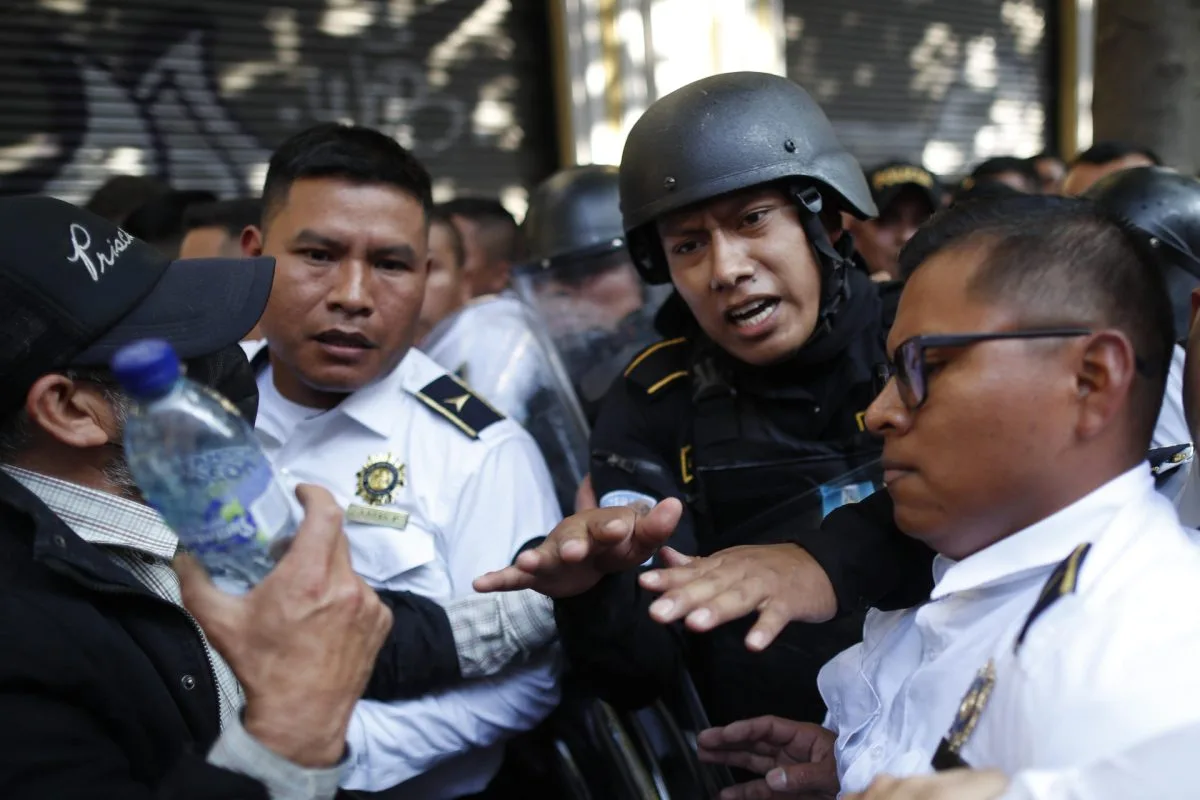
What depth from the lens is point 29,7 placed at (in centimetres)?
549

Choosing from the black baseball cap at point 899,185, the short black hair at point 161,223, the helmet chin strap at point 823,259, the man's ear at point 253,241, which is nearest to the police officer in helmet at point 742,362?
the helmet chin strap at point 823,259

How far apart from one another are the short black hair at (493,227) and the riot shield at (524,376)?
1376mm

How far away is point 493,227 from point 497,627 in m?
2.98

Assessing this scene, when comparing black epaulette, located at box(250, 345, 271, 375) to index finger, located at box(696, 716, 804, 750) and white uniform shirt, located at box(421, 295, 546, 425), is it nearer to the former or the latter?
white uniform shirt, located at box(421, 295, 546, 425)

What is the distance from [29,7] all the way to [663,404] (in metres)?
4.88

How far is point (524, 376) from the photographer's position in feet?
10.1

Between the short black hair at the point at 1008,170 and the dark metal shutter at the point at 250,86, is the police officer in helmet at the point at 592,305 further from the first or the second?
the dark metal shutter at the point at 250,86

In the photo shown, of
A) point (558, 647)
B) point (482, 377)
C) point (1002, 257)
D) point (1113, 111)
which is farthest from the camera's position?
point (1113, 111)

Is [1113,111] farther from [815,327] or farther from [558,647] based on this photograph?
[558,647]

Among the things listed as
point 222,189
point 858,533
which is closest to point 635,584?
point 858,533

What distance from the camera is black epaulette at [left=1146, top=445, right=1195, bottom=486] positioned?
1619 millimetres

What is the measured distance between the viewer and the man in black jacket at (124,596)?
1249mm

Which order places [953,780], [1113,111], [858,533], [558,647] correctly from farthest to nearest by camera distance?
[1113,111], [558,647], [858,533], [953,780]

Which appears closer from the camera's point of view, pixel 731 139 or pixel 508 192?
pixel 731 139
